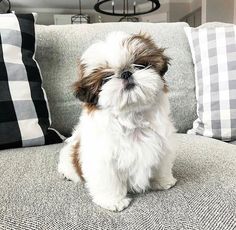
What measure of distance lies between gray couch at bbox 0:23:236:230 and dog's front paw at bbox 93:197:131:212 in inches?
0.7

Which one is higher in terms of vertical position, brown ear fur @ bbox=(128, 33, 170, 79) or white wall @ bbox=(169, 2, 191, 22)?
brown ear fur @ bbox=(128, 33, 170, 79)

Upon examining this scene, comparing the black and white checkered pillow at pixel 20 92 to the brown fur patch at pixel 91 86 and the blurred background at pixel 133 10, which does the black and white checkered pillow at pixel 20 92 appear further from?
the blurred background at pixel 133 10

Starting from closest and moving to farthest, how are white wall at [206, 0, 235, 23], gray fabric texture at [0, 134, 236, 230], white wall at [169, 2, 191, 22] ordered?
gray fabric texture at [0, 134, 236, 230]
white wall at [206, 0, 235, 23]
white wall at [169, 2, 191, 22]

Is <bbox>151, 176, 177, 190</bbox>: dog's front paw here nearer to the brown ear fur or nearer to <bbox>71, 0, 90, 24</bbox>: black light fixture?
the brown ear fur

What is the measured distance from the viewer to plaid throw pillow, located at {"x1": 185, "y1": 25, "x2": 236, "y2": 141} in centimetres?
129

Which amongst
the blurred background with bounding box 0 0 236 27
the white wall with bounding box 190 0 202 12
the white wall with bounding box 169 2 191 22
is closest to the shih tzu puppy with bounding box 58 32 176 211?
the blurred background with bounding box 0 0 236 27

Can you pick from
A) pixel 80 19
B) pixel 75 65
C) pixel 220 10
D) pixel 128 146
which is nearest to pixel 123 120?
pixel 128 146

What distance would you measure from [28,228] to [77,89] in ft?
1.07

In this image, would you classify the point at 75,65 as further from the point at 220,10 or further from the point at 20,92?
the point at 220,10

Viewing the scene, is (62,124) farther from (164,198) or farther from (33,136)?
(164,198)

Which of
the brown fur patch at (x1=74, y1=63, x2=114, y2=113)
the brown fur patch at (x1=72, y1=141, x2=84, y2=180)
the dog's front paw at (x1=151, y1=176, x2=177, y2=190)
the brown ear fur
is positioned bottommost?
the dog's front paw at (x1=151, y1=176, x2=177, y2=190)

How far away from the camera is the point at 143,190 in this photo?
0.82m

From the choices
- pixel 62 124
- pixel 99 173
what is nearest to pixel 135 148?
pixel 99 173

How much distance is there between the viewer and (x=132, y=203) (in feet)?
2.51
